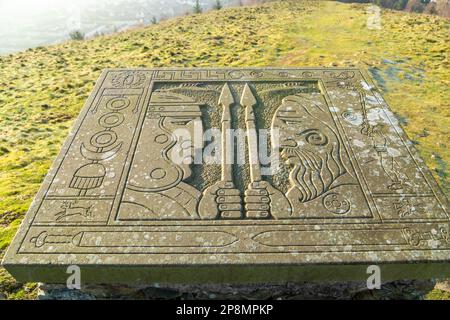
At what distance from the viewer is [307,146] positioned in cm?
346

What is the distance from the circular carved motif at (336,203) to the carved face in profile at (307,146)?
0.09m

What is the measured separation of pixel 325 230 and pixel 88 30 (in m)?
33.6

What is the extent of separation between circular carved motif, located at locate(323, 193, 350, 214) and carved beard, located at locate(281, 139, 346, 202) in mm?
83

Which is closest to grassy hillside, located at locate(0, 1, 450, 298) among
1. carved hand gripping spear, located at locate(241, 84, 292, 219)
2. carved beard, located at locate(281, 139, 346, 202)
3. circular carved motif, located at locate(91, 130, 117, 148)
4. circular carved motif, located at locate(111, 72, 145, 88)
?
circular carved motif, located at locate(91, 130, 117, 148)

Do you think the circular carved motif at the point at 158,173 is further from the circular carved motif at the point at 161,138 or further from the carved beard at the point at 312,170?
the carved beard at the point at 312,170

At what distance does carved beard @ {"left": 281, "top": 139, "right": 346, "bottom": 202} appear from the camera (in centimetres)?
297

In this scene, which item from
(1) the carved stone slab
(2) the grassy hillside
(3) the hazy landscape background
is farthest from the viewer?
(3) the hazy landscape background

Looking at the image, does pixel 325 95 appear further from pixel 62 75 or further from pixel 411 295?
pixel 62 75

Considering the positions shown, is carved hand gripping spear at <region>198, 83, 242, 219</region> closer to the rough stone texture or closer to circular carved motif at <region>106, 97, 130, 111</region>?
the rough stone texture

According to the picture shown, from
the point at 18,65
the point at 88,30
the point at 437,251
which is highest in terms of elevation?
the point at 437,251

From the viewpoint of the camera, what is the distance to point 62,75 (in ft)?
30.3

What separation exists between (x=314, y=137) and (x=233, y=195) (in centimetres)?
120
